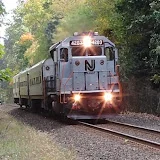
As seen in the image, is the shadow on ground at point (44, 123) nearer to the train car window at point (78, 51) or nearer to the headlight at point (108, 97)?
the headlight at point (108, 97)

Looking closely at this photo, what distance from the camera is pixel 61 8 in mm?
41781

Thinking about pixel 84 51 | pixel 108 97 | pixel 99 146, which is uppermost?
pixel 84 51

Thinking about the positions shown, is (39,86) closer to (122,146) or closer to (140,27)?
(140,27)

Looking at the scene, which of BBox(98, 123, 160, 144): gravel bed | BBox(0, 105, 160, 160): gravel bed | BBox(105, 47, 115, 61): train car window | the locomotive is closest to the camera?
BBox(0, 105, 160, 160): gravel bed

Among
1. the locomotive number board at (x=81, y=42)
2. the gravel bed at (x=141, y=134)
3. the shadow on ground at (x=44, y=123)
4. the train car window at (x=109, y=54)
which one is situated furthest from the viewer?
the train car window at (x=109, y=54)

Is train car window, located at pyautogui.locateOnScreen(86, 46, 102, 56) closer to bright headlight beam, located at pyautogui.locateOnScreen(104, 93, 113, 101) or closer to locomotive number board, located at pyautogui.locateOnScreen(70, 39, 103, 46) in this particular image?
locomotive number board, located at pyautogui.locateOnScreen(70, 39, 103, 46)

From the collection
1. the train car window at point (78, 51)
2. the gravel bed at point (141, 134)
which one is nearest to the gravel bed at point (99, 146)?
the gravel bed at point (141, 134)

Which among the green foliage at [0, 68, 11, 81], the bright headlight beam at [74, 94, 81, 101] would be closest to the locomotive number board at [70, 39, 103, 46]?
the bright headlight beam at [74, 94, 81, 101]

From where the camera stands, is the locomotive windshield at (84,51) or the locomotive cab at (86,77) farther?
the locomotive windshield at (84,51)

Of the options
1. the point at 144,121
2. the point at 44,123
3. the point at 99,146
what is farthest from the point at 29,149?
the point at 144,121

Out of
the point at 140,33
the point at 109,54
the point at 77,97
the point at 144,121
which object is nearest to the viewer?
the point at 77,97

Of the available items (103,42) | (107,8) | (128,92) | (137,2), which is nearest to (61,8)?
(107,8)

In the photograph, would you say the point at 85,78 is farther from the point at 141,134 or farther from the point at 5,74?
the point at 141,134

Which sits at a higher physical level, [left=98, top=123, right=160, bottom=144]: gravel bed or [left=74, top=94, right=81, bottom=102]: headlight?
[left=74, top=94, right=81, bottom=102]: headlight
